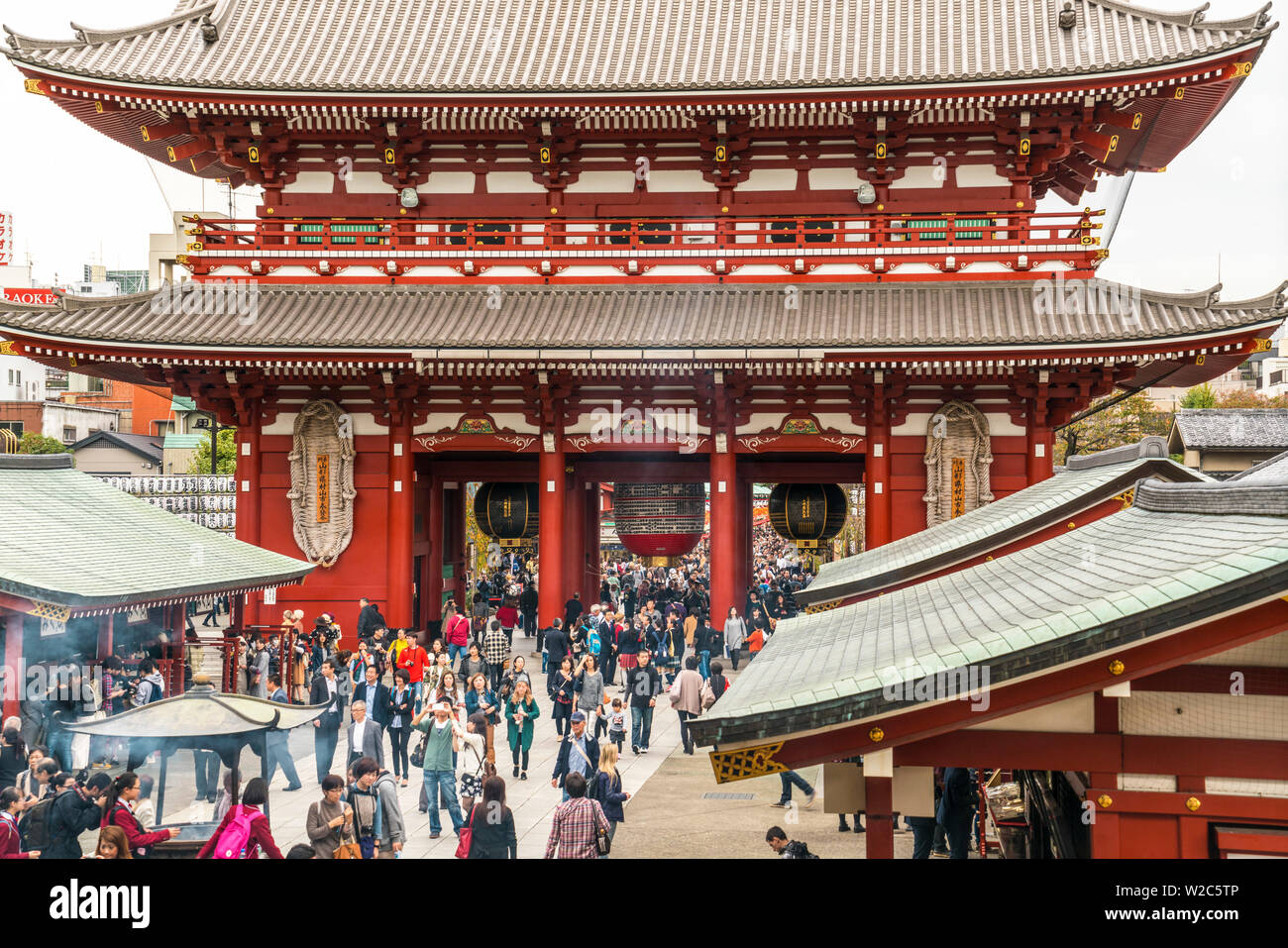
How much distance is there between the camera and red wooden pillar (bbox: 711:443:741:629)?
2380cm

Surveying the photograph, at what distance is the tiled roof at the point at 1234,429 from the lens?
151ft

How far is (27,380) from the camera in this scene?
279 feet

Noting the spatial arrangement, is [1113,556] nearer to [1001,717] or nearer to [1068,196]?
[1001,717]

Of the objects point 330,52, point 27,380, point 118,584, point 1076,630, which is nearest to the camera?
point 1076,630

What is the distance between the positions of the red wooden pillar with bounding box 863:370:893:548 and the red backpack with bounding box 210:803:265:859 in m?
16.5

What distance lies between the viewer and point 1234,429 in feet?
152

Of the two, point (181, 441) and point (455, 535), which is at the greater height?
point (181, 441)

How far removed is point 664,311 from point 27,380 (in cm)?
7858

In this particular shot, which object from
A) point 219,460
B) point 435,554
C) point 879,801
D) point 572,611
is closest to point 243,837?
point 879,801

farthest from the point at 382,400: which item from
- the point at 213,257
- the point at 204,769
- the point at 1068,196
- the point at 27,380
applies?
the point at 27,380

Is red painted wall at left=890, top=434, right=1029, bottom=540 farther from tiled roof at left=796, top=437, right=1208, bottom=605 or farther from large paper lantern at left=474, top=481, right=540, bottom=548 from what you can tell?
large paper lantern at left=474, top=481, right=540, bottom=548

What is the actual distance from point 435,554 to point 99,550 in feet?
36.3

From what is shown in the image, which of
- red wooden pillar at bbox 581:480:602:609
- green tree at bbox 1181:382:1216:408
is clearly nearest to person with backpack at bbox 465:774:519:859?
red wooden pillar at bbox 581:480:602:609

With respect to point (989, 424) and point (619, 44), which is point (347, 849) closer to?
point (989, 424)
